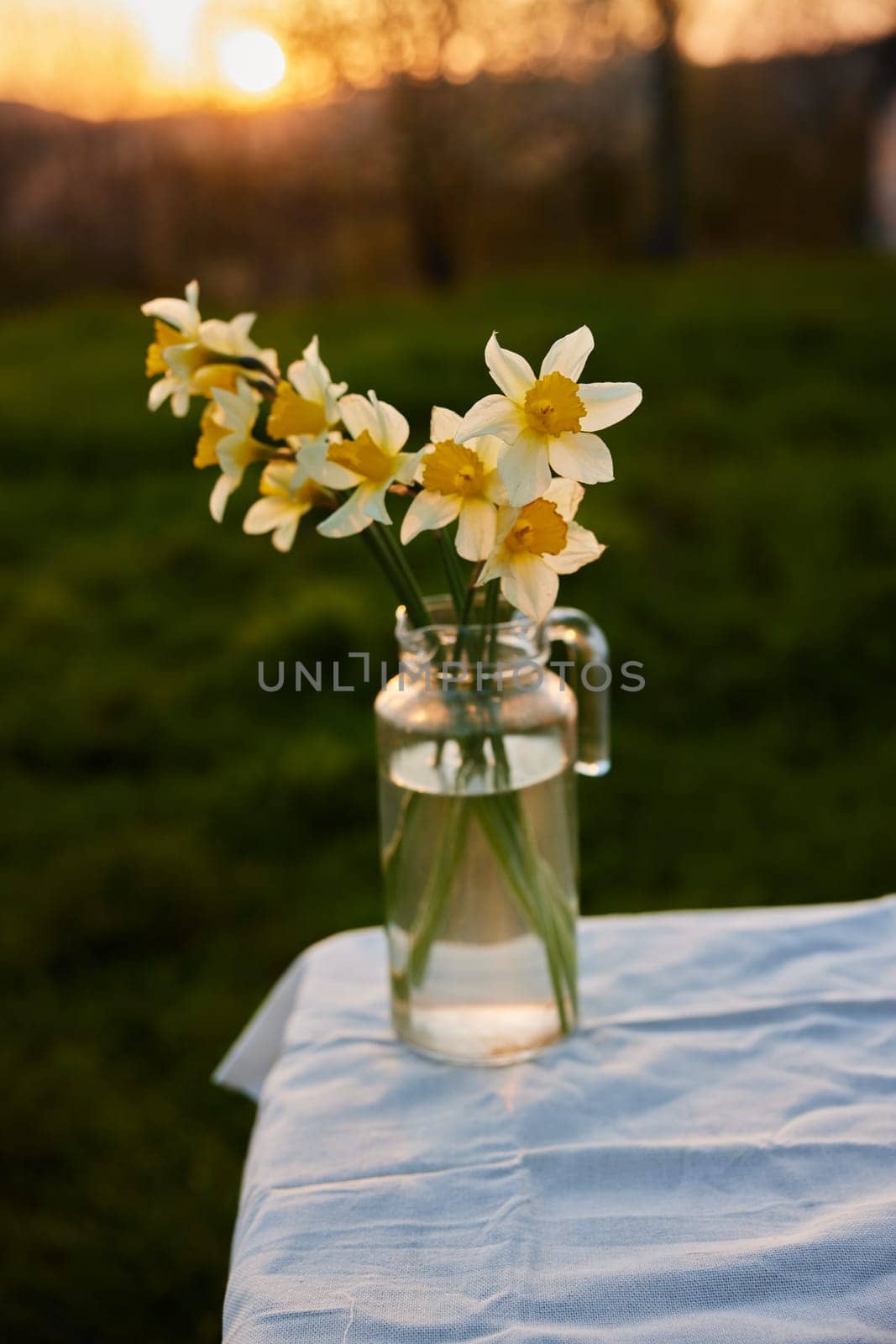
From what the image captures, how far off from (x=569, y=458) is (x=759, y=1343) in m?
0.47

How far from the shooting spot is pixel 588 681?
961 millimetres

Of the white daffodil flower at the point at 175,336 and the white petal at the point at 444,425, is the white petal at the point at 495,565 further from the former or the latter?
the white daffodil flower at the point at 175,336

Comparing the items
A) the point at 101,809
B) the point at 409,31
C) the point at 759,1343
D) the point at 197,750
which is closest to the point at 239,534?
the point at 197,750

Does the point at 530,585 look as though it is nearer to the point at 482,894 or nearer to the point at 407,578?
the point at 407,578

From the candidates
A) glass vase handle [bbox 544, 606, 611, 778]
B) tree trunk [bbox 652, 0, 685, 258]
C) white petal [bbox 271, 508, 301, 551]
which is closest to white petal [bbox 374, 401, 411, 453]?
white petal [bbox 271, 508, 301, 551]

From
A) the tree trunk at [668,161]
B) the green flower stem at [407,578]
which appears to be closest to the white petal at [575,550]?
the green flower stem at [407,578]

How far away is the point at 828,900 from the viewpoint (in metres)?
2.43

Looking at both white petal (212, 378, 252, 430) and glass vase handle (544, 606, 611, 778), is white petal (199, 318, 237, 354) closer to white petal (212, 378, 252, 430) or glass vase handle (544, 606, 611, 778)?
white petal (212, 378, 252, 430)

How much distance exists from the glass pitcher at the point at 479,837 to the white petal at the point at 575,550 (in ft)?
0.23

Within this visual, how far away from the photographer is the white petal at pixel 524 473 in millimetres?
691

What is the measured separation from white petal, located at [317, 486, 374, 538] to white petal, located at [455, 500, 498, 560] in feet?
0.19

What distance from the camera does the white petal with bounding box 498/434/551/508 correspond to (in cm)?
69

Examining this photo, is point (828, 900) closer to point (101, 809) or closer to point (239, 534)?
point (101, 809)

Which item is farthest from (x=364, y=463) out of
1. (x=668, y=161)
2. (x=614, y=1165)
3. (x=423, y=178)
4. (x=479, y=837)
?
(x=668, y=161)
